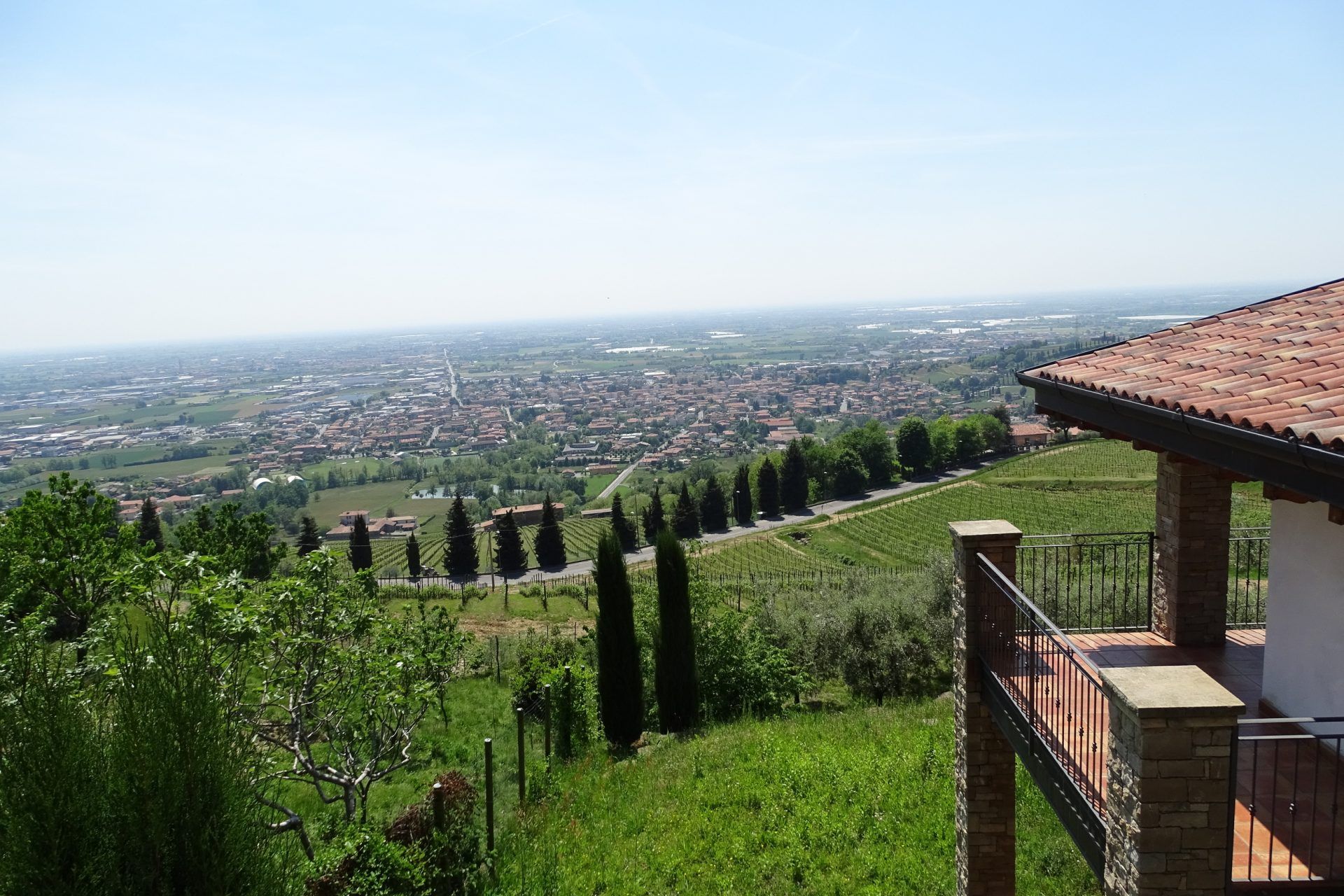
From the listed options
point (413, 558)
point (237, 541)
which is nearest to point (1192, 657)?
point (237, 541)

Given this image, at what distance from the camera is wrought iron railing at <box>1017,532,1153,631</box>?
626cm

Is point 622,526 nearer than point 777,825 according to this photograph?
No

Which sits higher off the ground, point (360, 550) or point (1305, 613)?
point (1305, 613)

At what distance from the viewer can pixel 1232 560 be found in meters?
20.9

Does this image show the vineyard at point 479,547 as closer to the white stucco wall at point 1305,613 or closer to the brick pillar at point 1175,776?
the white stucco wall at point 1305,613

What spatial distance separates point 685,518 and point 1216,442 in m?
54.9

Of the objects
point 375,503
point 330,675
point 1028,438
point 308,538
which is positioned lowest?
point 375,503

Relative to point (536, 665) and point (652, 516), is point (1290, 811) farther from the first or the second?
point (652, 516)

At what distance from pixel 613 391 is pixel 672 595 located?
543 feet

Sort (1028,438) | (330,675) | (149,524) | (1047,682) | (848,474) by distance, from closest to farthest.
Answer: (1047,682) → (330,675) → (149,524) → (848,474) → (1028,438)

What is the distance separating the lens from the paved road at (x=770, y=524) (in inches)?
2024

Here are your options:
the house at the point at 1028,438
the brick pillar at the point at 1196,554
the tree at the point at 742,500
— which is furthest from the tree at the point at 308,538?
the house at the point at 1028,438

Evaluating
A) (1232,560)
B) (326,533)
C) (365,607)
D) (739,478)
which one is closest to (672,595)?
(365,607)

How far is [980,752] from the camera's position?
18.4 ft
